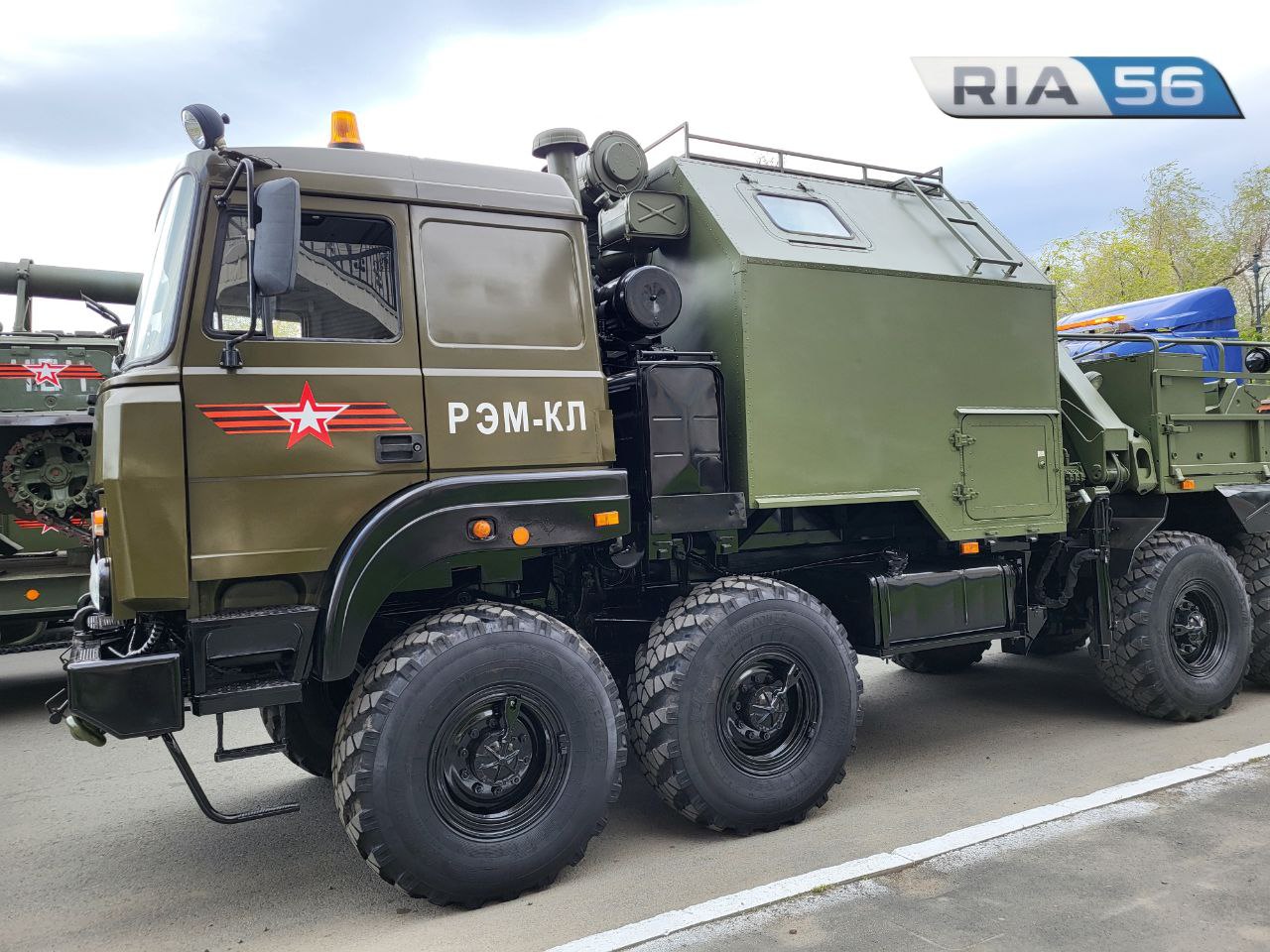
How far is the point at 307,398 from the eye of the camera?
12.6 feet

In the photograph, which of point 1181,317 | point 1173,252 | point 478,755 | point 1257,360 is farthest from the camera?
point 1173,252

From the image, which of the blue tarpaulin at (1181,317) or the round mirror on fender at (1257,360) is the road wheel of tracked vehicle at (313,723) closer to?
the round mirror on fender at (1257,360)

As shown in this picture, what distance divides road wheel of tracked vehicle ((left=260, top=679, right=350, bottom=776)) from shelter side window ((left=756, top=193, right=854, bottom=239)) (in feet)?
10.6

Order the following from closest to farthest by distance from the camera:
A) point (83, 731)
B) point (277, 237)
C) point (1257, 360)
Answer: point (277, 237) < point (83, 731) < point (1257, 360)

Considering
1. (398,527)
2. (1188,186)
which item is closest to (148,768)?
(398,527)

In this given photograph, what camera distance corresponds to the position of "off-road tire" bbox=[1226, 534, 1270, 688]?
22.9 ft

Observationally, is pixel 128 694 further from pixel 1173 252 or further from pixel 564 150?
pixel 1173 252

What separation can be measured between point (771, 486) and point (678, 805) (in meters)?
1.55

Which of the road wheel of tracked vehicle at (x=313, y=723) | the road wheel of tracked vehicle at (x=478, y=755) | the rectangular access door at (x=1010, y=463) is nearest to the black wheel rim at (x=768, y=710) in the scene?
the road wheel of tracked vehicle at (x=478, y=755)

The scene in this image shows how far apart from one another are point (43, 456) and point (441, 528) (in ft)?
21.7

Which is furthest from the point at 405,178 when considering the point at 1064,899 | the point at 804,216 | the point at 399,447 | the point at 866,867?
the point at 1064,899

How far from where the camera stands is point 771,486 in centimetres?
483

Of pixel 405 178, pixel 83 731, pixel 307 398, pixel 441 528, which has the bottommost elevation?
pixel 83 731

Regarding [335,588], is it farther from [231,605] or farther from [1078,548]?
[1078,548]
